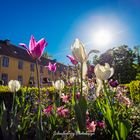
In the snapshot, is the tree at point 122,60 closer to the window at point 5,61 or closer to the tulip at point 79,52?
the window at point 5,61

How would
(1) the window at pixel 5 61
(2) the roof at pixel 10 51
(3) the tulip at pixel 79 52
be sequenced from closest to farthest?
(3) the tulip at pixel 79 52 → (1) the window at pixel 5 61 → (2) the roof at pixel 10 51

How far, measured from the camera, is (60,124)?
2.80m

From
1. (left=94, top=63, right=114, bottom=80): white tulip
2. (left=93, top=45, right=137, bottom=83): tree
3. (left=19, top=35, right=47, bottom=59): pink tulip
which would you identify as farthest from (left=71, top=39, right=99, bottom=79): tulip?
(left=93, top=45, right=137, bottom=83): tree

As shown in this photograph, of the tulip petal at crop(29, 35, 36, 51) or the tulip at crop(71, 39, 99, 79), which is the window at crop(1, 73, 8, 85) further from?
the tulip at crop(71, 39, 99, 79)

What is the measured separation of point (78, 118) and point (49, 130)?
2.77ft

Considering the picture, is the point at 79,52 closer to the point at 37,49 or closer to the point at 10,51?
the point at 37,49

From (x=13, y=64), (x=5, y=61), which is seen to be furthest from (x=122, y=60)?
(x=5, y=61)

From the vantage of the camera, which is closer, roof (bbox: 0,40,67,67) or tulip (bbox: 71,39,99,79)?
tulip (bbox: 71,39,99,79)

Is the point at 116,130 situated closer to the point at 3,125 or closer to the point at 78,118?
the point at 78,118

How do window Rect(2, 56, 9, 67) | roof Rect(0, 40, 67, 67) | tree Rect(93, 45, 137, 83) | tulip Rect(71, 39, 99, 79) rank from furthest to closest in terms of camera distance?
tree Rect(93, 45, 137, 83) → roof Rect(0, 40, 67, 67) → window Rect(2, 56, 9, 67) → tulip Rect(71, 39, 99, 79)

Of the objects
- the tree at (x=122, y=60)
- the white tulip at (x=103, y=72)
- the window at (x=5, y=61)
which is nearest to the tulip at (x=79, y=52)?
the white tulip at (x=103, y=72)

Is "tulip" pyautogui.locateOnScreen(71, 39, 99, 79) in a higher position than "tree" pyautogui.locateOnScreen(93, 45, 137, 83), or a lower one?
lower

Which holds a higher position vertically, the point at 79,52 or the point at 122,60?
the point at 122,60

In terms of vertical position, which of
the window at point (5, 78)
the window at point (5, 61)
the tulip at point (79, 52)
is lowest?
the tulip at point (79, 52)
